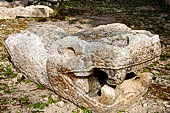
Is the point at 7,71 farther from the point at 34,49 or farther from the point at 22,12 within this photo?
the point at 22,12

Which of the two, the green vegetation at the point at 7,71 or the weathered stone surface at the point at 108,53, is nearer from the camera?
the weathered stone surface at the point at 108,53

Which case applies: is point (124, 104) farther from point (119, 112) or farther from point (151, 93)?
point (151, 93)

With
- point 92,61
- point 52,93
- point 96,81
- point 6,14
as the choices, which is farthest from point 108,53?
point 6,14

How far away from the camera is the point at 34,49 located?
4.05 meters

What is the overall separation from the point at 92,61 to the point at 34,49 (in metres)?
1.26

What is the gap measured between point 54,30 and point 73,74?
3.54 feet

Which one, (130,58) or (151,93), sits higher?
(130,58)

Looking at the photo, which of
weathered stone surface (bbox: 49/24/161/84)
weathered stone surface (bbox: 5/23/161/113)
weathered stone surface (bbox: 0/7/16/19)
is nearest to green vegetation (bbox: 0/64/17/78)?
weathered stone surface (bbox: 5/23/161/113)

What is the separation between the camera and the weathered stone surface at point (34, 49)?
394cm

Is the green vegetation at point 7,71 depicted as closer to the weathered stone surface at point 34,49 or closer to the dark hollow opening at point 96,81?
the weathered stone surface at point 34,49

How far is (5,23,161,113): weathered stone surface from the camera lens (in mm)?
3131

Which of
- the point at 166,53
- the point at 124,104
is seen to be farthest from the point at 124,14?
the point at 124,104

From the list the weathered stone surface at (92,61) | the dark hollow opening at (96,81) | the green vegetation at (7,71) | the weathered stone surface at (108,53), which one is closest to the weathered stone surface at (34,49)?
the weathered stone surface at (92,61)

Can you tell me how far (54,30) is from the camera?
13.9 feet
